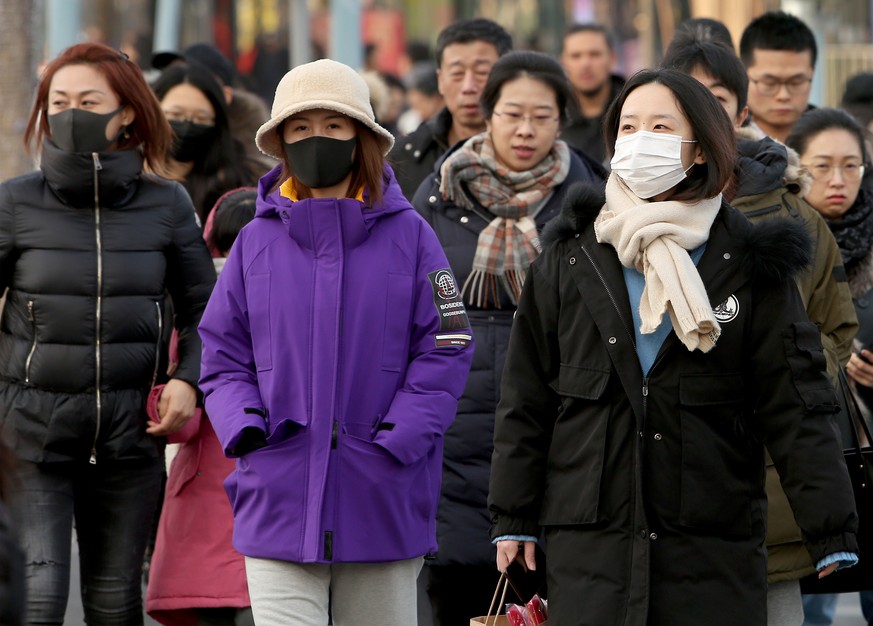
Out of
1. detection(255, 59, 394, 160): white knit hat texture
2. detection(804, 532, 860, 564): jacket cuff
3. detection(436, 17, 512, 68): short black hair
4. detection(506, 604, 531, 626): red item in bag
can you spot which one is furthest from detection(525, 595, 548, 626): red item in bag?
detection(436, 17, 512, 68): short black hair

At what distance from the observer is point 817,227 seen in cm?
571

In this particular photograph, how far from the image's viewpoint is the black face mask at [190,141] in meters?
7.46

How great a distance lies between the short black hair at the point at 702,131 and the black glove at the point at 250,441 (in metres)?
1.30

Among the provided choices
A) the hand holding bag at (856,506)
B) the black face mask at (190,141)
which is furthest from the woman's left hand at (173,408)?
the hand holding bag at (856,506)

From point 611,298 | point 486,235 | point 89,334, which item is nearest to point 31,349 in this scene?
point 89,334

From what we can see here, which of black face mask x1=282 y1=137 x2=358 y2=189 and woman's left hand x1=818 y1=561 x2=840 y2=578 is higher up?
black face mask x1=282 y1=137 x2=358 y2=189

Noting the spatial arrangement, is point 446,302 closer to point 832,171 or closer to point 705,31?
point 832,171

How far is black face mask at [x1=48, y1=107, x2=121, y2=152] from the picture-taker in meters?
5.82

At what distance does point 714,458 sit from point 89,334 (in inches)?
88.4

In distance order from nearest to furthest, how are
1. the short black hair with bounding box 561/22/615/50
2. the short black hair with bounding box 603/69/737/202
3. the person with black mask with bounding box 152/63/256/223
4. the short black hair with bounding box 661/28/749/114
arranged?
the short black hair with bounding box 603/69/737/202 < the short black hair with bounding box 661/28/749/114 < the person with black mask with bounding box 152/63/256/223 < the short black hair with bounding box 561/22/615/50

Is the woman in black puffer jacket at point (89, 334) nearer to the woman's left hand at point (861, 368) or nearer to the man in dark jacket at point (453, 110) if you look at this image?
the man in dark jacket at point (453, 110)

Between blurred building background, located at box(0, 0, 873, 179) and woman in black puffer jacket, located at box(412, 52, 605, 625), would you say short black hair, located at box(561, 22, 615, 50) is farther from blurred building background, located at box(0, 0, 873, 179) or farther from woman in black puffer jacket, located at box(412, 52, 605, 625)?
woman in black puffer jacket, located at box(412, 52, 605, 625)

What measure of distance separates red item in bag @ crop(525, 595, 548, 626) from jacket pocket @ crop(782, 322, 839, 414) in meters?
0.90

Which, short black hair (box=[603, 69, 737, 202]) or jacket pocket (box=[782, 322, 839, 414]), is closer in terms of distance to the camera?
jacket pocket (box=[782, 322, 839, 414])
